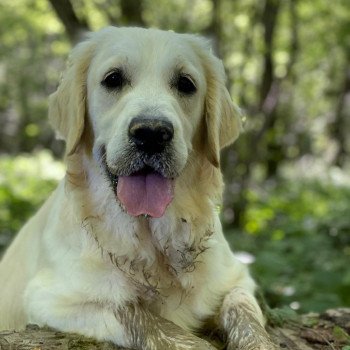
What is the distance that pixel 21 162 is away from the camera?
16625 mm

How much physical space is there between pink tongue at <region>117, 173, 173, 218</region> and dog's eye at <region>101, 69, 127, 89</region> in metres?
0.51

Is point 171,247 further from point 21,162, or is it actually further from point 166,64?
point 21,162

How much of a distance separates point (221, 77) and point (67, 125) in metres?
0.92

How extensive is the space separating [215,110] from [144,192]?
710mm

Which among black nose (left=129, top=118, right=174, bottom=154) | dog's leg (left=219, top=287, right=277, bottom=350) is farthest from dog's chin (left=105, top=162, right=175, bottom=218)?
dog's leg (left=219, top=287, right=277, bottom=350)

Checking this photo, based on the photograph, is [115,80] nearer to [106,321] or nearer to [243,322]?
[106,321]

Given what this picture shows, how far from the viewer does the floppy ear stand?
360cm

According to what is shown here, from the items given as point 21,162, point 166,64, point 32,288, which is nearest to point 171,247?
point 32,288

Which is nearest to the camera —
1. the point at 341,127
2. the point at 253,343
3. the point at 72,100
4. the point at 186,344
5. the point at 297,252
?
the point at 186,344

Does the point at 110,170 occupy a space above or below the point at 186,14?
below

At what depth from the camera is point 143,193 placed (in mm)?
3225

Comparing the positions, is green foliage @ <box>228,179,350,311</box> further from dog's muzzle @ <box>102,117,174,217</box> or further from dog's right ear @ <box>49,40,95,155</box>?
dog's right ear @ <box>49,40,95,155</box>

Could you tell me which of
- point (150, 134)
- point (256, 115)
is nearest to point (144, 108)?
point (150, 134)

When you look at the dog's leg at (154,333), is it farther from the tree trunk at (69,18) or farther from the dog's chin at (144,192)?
the tree trunk at (69,18)
